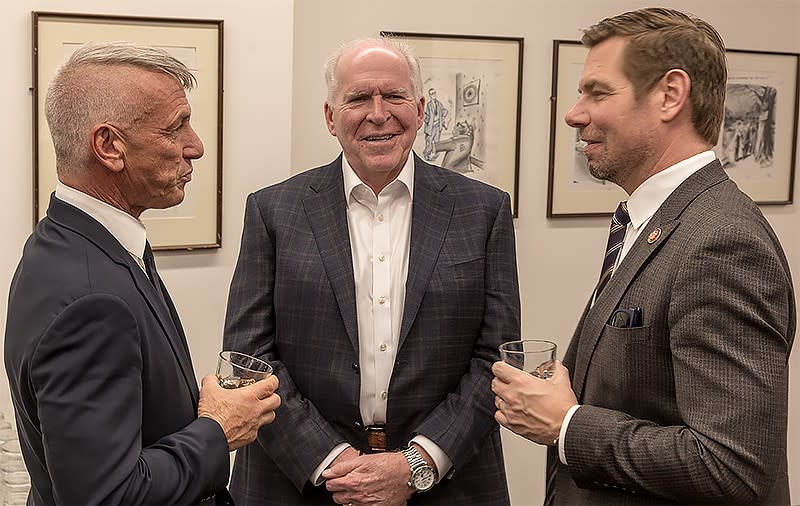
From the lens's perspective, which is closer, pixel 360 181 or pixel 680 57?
pixel 680 57

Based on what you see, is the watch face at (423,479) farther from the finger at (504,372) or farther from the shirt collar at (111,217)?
the shirt collar at (111,217)

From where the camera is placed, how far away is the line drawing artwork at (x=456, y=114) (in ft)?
12.5

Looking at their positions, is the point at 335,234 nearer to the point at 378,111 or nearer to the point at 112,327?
the point at 378,111

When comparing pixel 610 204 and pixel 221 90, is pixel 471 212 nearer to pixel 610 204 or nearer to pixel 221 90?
pixel 221 90

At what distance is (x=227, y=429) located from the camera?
188 cm

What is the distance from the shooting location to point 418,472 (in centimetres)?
257

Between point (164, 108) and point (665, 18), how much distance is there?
103 centimetres

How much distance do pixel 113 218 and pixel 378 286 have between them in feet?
3.22

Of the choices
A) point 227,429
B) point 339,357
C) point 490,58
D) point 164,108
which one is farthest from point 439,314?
point 490,58

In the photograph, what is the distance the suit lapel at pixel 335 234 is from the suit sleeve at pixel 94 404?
3.24ft

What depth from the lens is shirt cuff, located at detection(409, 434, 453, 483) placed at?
8.49 feet

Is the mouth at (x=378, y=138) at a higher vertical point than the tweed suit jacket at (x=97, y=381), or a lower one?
higher

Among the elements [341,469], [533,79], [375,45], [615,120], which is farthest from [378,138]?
[533,79]

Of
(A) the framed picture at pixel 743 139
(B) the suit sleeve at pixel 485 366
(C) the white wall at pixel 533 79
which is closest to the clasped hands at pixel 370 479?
(B) the suit sleeve at pixel 485 366
